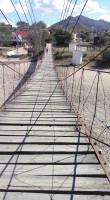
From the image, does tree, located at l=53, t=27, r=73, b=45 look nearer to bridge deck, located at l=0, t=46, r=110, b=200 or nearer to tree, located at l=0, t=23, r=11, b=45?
tree, located at l=0, t=23, r=11, b=45

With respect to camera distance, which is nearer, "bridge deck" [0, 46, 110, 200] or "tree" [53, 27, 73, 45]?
"bridge deck" [0, 46, 110, 200]

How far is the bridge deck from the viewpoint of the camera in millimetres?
1488

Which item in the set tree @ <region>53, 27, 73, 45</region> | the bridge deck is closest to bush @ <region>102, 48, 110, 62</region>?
tree @ <region>53, 27, 73, 45</region>

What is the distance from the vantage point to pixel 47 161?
183 centimetres

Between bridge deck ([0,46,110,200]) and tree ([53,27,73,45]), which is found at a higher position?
tree ([53,27,73,45])

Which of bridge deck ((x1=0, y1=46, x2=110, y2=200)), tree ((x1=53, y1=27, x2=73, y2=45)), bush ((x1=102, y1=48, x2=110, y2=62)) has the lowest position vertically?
bridge deck ((x1=0, y1=46, x2=110, y2=200))

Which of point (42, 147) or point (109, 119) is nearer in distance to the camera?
point (42, 147)

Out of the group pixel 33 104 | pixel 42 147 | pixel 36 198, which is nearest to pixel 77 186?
pixel 36 198

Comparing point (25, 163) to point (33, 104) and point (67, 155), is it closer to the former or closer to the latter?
point (67, 155)

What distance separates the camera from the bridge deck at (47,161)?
1.49m

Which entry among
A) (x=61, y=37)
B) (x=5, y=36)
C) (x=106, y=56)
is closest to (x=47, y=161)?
(x=106, y=56)

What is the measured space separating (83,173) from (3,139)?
865mm

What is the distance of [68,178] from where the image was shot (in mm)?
1625

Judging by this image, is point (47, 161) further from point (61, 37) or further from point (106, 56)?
point (61, 37)
